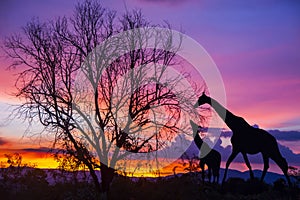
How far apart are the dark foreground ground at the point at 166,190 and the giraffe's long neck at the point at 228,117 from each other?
3.32m

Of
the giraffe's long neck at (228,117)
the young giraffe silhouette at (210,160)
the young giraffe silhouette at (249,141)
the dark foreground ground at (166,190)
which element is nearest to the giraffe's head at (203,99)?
the young giraffe silhouette at (249,141)

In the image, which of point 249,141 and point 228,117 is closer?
point 249,141

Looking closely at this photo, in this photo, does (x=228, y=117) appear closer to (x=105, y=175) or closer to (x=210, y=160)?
(x=210, y=160)

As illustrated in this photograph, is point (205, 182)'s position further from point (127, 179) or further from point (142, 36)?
point (142, 36)

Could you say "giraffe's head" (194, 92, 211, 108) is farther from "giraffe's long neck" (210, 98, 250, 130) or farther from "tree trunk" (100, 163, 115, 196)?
"tree trunk" (100, 163, 115, 196)

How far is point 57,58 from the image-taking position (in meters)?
23.9

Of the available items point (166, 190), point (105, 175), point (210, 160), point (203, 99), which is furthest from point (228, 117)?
point (105, 175)

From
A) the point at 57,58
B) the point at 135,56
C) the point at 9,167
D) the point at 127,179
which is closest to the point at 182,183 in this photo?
the point at 127,179

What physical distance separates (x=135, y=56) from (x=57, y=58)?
4.29 m

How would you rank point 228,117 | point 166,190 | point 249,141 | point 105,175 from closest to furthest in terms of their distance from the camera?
1. point 249,141
2. point 105,175
3. point 228,117
4. point 166,190

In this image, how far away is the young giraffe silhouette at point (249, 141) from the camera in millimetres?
22750

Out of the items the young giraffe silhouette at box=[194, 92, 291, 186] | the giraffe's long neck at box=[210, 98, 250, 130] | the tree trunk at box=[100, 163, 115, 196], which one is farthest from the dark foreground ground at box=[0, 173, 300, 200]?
the giraffe's long neck at box=[210, 98, 250, 130]

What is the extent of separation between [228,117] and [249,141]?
175cm

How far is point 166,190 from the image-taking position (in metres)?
→ 24.8
